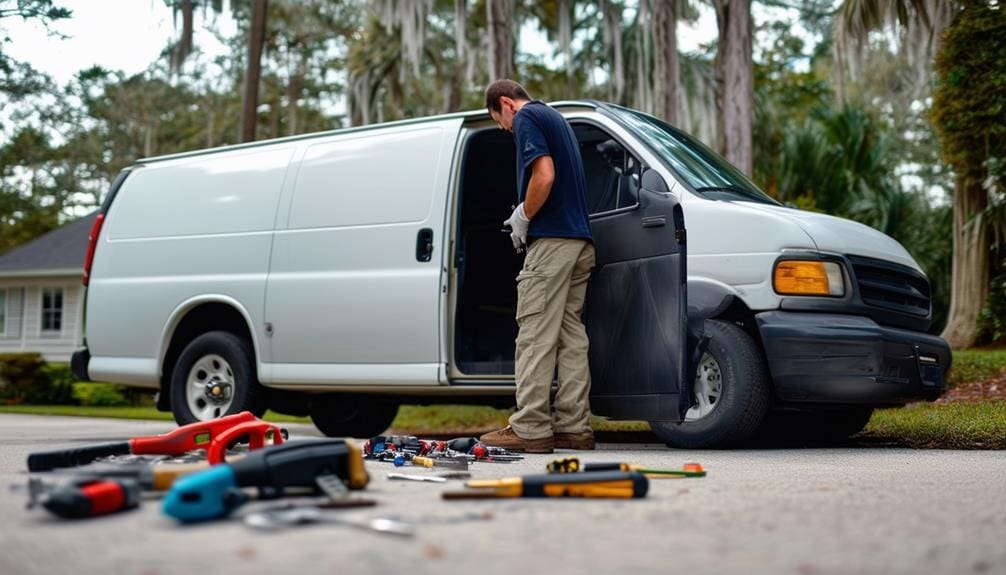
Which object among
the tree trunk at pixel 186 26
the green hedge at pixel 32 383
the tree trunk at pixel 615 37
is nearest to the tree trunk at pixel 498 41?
the tree trunk at pixel 186 26

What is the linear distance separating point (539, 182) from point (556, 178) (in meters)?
0.20

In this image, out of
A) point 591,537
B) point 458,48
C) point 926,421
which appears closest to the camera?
point 591,537

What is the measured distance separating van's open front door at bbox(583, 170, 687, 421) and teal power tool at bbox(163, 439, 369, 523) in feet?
8.38

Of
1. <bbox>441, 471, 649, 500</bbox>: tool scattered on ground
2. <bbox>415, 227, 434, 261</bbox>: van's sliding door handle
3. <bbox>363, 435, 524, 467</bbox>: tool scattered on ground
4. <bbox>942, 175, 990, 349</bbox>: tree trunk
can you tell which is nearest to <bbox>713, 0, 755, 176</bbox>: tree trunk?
<bbox>942, 175, 990, 349</bbox>: tree trunk

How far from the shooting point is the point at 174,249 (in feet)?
26.9

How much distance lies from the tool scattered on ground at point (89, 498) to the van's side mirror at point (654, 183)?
3.68 metres

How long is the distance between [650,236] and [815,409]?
1637mm

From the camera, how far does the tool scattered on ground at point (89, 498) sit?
3.11 m

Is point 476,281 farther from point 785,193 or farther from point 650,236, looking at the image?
point 785,193

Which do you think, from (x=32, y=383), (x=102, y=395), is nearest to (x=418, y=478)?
(x=102, y=395)

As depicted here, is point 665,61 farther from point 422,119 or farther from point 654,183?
point 654,183

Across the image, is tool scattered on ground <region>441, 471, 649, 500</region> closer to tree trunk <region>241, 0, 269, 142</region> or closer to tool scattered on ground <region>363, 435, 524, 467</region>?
tool scattered on ground <region>363, 435, 524, 467</region>

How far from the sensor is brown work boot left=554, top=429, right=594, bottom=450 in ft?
20.0

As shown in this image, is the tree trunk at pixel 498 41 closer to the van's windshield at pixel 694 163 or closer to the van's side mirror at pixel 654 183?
the van's windshield at pixel 694 163
